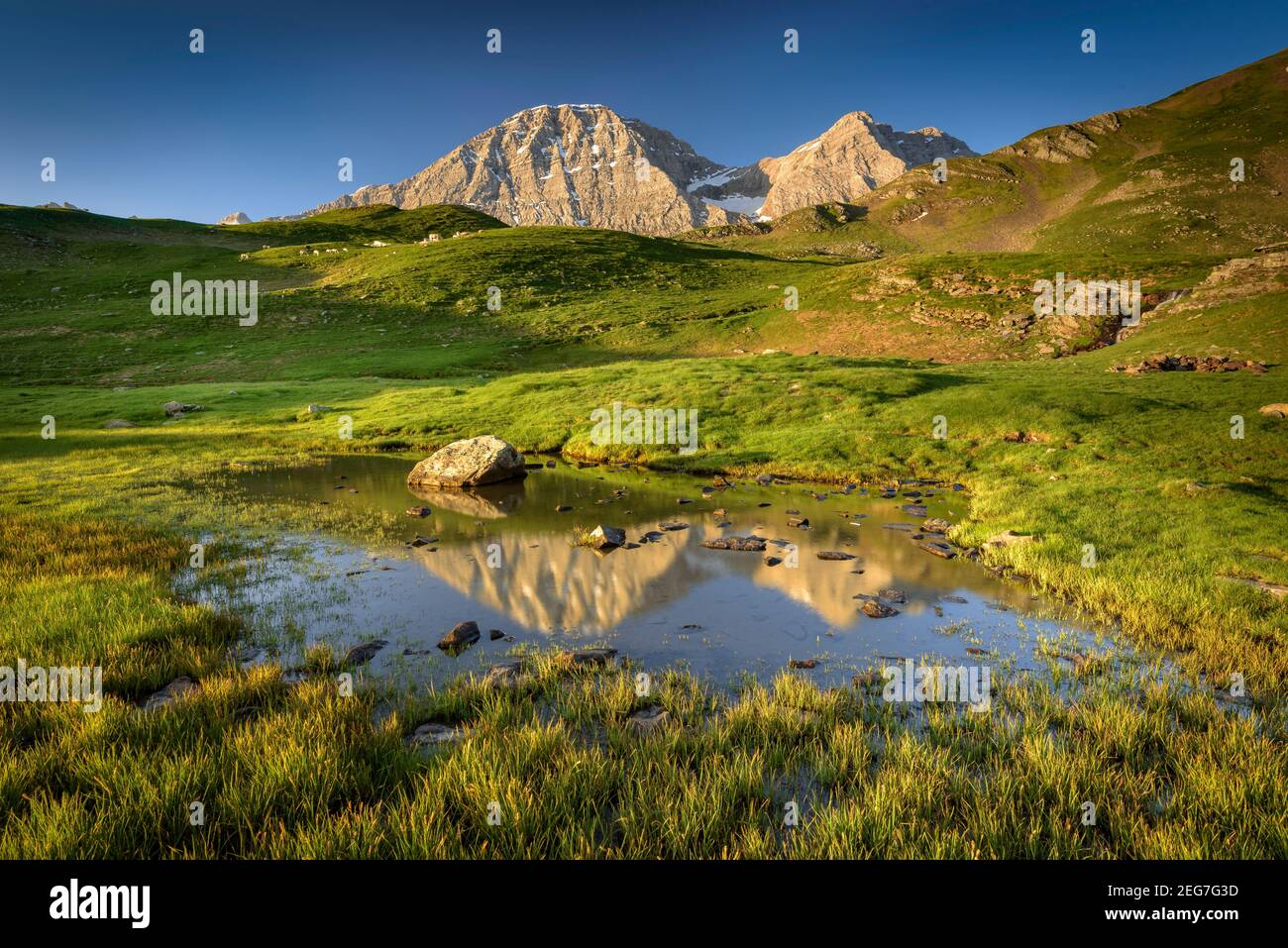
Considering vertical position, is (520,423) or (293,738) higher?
(520,423)

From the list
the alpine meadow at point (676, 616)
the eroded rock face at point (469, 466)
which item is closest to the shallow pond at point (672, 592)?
the alpine meadow at point (676, 616)

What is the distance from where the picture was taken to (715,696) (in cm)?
878

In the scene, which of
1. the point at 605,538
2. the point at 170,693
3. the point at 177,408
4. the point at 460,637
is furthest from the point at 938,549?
the point at 177,408

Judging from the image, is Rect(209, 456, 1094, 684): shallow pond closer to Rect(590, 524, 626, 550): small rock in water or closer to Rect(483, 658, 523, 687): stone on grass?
Rect(590, 524, 626, 550): small rock in water

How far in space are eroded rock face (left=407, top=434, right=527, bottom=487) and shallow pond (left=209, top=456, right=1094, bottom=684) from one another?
4.28 m

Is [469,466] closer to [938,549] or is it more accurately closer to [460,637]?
[460,637]

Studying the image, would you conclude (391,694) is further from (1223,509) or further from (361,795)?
(1223,509)

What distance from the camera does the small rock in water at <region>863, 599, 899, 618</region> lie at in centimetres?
1212

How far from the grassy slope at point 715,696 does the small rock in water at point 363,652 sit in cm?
49

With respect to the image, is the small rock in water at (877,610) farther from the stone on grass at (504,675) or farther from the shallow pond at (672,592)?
the stone on grass at (504,675)

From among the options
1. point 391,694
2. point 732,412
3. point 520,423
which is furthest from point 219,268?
point 391,694

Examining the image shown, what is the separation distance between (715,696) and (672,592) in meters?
4.85
